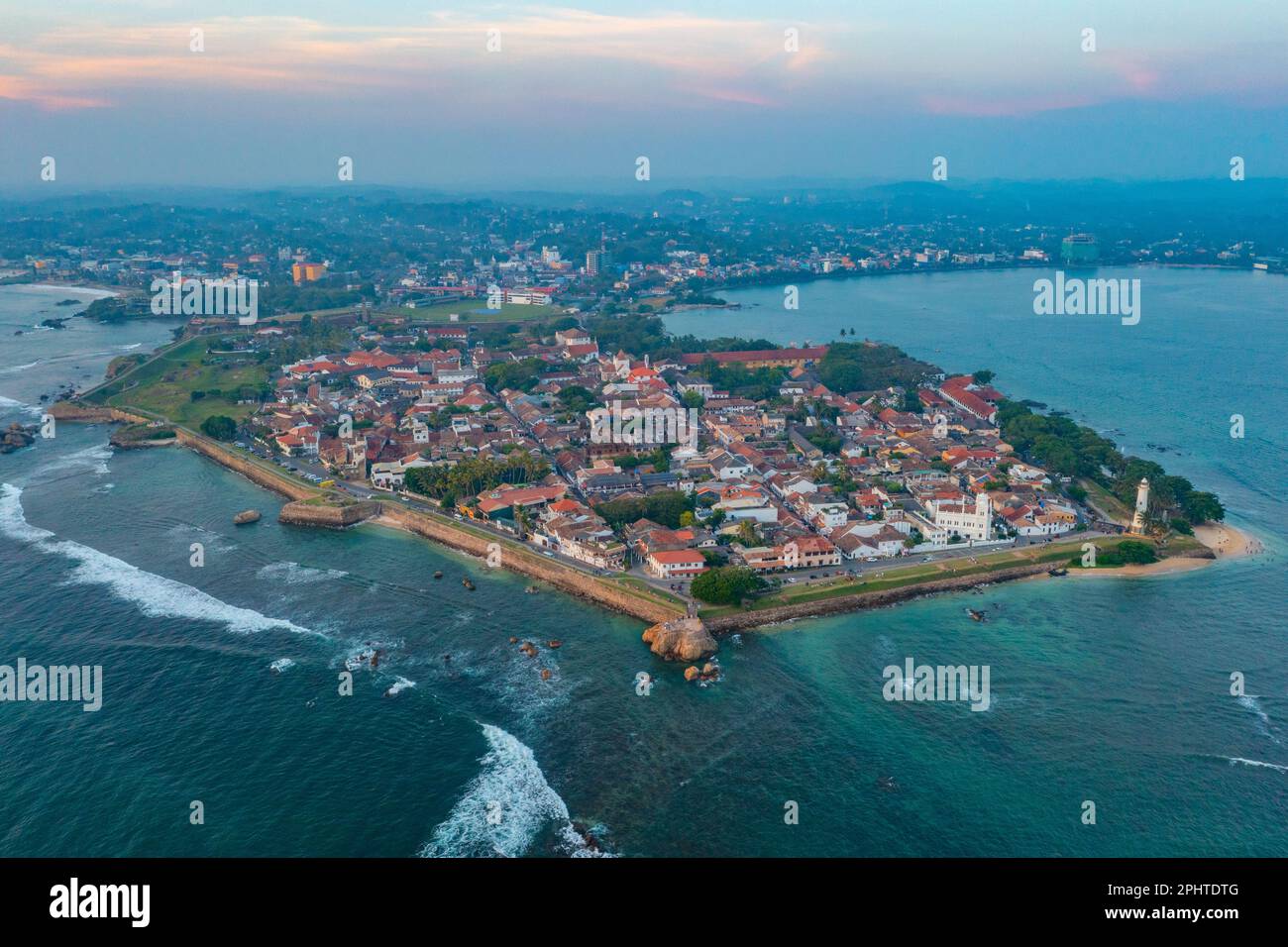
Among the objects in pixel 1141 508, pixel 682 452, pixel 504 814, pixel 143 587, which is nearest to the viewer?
pixel 504 814

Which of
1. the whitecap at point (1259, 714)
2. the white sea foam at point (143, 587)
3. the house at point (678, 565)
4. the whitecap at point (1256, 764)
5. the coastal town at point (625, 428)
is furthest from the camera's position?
the coastal town at point (625, 428)

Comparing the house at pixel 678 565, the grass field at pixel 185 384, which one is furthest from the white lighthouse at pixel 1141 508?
the grass field at pixel 185 384

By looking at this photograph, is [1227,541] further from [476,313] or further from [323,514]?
[476,313]

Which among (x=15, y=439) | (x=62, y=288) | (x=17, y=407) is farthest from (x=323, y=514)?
(x=62, y=288)

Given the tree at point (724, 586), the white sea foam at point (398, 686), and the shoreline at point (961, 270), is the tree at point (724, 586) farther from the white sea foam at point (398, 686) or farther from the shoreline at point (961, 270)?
the shoreline at point (961, 270)

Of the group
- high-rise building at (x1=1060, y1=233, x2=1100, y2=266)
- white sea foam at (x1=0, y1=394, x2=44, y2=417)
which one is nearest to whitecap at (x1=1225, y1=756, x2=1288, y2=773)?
white sea foam at (x1=0, y1=394, x2=44, y2=417)
